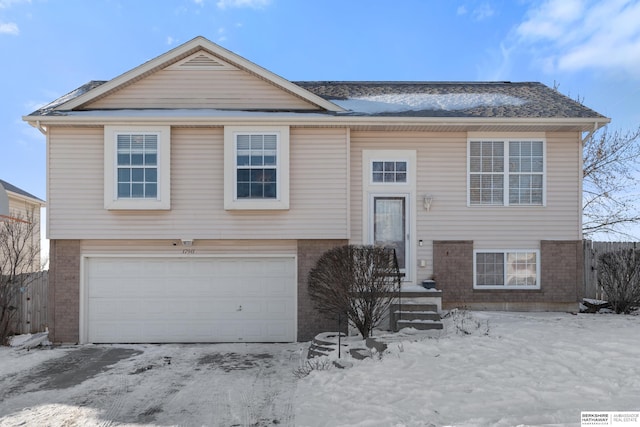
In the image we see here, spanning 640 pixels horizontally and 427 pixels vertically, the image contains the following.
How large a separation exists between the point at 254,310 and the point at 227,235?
1.86m

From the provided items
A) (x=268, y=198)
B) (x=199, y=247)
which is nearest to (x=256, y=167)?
(x=268, y=198)

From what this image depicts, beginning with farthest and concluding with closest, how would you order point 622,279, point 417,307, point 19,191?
point 19,191 < point 622,279 < point 417,307

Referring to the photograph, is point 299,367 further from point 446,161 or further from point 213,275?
point 446,161

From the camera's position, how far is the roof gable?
31.8 ft

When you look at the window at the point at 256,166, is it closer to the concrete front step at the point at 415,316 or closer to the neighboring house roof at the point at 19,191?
the concrete front step at the point at 415,316

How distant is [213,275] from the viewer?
955 centimetres

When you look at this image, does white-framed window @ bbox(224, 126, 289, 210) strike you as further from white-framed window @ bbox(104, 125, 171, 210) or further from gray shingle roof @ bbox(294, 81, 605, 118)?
gray shingle roof @ bbox(294, 81, 605, 118)

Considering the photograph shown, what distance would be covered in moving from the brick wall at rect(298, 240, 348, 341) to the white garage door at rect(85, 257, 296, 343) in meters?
0.23

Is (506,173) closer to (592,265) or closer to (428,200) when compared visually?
(428,200)

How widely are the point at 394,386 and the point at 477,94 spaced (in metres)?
8.76

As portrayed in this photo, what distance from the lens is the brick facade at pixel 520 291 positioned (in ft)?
31.8

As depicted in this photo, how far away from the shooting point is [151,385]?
636cm

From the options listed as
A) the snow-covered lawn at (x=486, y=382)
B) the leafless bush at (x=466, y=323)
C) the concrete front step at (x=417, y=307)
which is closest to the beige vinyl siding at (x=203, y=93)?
the concrete front step at (x=417, y=307)

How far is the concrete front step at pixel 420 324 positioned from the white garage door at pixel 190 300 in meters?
2.68
